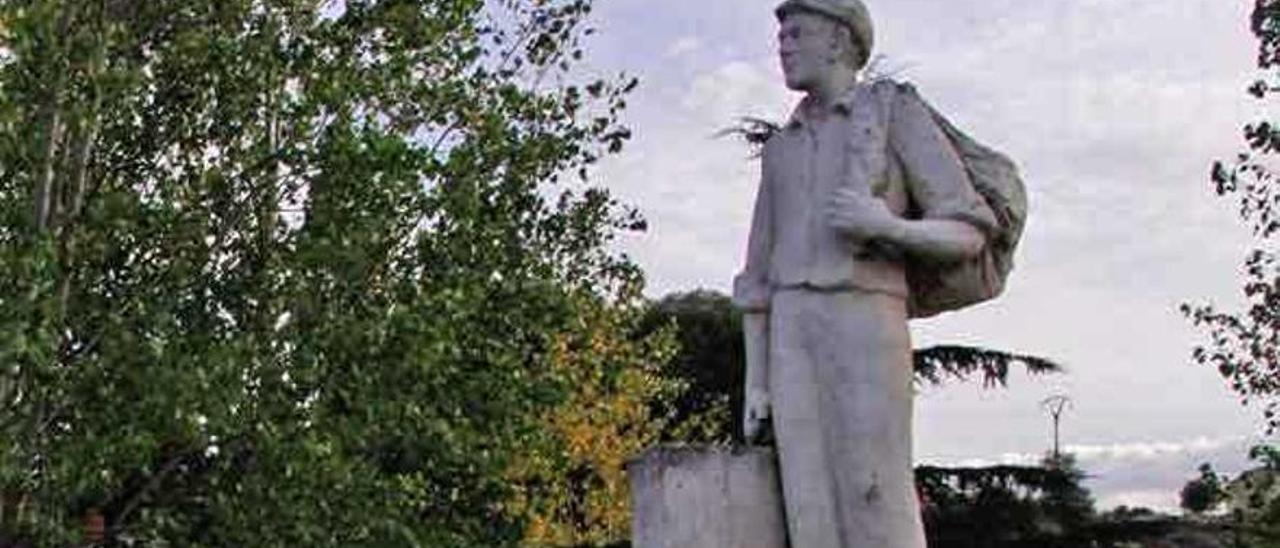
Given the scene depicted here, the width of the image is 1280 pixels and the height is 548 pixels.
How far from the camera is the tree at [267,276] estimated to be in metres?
18.3

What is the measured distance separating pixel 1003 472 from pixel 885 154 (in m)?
23.3

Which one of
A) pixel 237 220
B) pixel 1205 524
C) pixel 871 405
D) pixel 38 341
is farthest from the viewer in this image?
pixel 1205 524

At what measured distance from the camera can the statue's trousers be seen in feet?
19.1

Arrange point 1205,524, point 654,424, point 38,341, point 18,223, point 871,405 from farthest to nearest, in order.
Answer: point 654,424 → point 1205,524 → point 18,223 → point 38,341 → point 871,405

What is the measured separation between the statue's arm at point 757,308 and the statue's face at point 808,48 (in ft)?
1.12

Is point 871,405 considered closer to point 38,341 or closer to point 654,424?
point 38,341

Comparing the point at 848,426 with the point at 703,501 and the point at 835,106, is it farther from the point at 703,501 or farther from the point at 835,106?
the point at 835,106

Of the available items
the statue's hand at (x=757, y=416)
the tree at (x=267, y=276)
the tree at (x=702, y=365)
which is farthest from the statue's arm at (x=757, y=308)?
the tree at (x=702, y=365)

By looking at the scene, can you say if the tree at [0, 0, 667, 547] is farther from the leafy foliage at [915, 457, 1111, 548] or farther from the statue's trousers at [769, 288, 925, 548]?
the statue's trousers at [769, 288, 925, 548]

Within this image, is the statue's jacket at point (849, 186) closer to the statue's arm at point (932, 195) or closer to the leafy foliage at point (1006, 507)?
the statue's arm at point (932, 195)

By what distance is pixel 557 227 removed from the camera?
74.5ft

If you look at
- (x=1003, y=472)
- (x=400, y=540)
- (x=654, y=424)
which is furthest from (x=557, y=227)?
(x=654, y=424)

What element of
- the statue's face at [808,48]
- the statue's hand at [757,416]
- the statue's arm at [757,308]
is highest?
the statue's face at [808,48]

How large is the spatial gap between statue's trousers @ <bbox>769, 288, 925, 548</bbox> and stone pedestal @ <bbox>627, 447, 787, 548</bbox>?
73 mm
